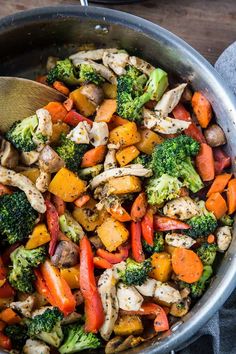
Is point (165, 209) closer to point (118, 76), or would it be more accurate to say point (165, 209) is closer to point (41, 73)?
point (118, 76)

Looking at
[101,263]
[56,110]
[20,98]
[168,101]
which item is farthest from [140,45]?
[101,263]

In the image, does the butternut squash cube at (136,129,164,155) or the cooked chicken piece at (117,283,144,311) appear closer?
the cooked chicken piece at (117,283,144,311)

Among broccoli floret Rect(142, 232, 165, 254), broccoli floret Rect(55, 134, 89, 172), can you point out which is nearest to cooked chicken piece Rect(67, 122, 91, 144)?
broccoli floret Rect(55, 134, 89, 172)

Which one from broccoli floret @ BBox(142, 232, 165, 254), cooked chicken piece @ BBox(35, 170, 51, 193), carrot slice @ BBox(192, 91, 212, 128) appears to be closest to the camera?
cooked chicken piece @ BBox(35, 170, 51, 193)

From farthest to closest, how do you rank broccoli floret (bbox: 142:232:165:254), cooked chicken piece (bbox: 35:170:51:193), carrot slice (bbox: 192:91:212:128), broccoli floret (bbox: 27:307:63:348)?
carrot slice (bbox: 192:91:212:128) → broccoli floret (bbox: 142:232:165:254) → cooked chicken piece (bbox: 35:170:51:193) → broccoli floret (bbox: 27:307:63:348)

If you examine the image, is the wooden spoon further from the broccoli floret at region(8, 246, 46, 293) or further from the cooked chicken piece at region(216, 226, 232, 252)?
the cooked chicken piece at region(216, 226, 232, 252)

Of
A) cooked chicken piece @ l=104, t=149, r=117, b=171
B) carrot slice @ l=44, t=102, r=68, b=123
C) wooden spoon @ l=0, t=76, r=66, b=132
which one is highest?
wooden spoon @ l=0, t=76, r=66, b=132

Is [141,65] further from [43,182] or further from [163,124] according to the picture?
[43,182]

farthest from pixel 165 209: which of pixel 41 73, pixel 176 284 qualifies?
pixel 41 73
